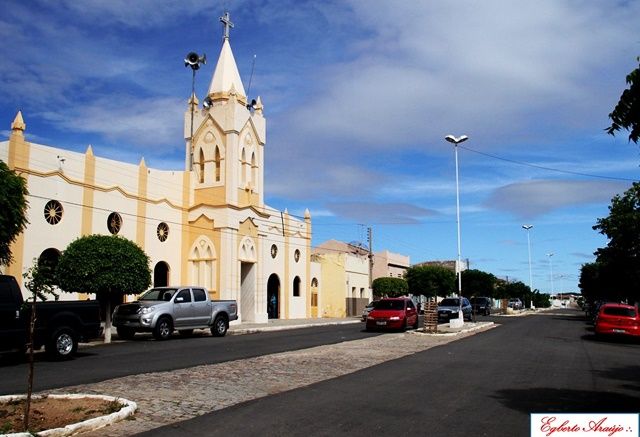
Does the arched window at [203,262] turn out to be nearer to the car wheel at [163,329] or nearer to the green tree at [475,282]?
the car wheel at [163,329]

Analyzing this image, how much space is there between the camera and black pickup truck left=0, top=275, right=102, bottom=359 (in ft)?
45.8

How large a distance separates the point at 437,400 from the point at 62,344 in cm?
1007

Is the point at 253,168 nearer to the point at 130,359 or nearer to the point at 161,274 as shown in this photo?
the point at 161,274

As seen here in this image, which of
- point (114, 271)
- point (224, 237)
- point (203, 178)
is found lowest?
point (114, 271)

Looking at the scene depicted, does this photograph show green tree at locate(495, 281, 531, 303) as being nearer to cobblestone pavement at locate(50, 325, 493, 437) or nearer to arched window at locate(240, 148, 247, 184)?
arched window at locate(240, 148, 247, 184)

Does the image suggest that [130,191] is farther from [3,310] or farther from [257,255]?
[3,310]

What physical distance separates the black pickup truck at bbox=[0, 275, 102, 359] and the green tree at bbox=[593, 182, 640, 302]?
32.6 m

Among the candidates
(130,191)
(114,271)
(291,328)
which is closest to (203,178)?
(130,191)

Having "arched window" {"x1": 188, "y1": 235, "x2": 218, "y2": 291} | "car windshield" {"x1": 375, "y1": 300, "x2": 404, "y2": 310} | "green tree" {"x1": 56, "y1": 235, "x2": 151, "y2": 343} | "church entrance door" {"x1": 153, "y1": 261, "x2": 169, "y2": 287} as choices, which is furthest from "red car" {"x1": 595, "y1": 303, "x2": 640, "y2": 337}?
"church entrance door" {"x1": 153, "y1": 261, "x2": 169, "y2": 287}

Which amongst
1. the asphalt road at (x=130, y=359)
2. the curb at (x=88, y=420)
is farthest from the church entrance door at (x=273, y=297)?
the curb at (x=88, y=420)

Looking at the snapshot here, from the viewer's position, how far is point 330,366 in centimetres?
1430

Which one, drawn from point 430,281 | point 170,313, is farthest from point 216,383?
point 430,281

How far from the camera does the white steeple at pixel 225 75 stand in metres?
36.8

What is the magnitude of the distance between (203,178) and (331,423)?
29218 millimetres
